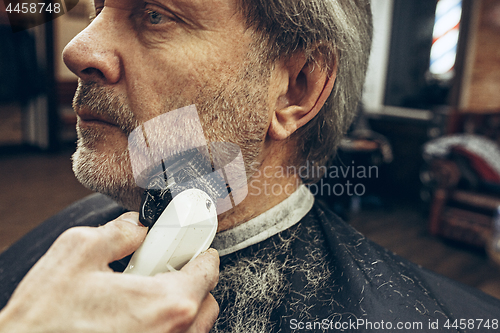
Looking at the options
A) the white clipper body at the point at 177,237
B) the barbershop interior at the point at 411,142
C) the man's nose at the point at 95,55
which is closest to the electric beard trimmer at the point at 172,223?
the white clipper body at the point at 177,237

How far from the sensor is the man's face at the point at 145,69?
0.71 m

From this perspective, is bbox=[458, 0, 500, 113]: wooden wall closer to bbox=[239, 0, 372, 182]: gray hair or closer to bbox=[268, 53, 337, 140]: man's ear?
bbox=[239, 0, 372, 182]: gray hair

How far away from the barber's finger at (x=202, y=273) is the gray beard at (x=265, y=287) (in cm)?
27

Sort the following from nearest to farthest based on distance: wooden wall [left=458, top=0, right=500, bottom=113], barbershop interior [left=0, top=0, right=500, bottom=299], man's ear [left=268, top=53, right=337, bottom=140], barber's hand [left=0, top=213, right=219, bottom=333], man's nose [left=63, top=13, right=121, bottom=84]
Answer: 1. barber's hand [left=0, top=213, right=219, bottom=333]
2. man's nose [left=63, top=13, right=121, bottom=84]
3. man's ear [left=268, top=53, right=337, bottom=140]
4. barbershop interior [left=0, top=0, right=500, bottom=299]
5. wooden wall [left=458, top=0, right=500, bottom=113]

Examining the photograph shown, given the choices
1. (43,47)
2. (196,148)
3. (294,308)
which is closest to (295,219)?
(294,308)

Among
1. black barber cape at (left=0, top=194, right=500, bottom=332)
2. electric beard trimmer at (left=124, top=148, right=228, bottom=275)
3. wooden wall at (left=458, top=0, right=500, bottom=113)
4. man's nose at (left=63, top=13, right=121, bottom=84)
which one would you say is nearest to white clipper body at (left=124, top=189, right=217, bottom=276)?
electric beard trimmer at (left=124, top=148, right=228, bottom=275)

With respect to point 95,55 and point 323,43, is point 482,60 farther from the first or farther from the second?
point 95,55

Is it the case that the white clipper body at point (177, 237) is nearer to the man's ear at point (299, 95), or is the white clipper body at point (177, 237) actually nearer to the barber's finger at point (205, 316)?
the barber's finger at point (205, 316)

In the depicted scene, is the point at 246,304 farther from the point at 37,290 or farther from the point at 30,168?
the point at 30,168

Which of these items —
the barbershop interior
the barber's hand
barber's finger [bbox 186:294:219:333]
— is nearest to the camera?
the barber's hand

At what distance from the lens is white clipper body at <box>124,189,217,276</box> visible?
581 millimetres

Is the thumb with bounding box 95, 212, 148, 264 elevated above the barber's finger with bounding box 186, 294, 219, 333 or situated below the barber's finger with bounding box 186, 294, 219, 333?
Answer: above

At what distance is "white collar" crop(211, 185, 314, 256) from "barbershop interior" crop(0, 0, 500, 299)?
3.31ft

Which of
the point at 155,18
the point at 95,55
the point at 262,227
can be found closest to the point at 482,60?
the point at 262,227
